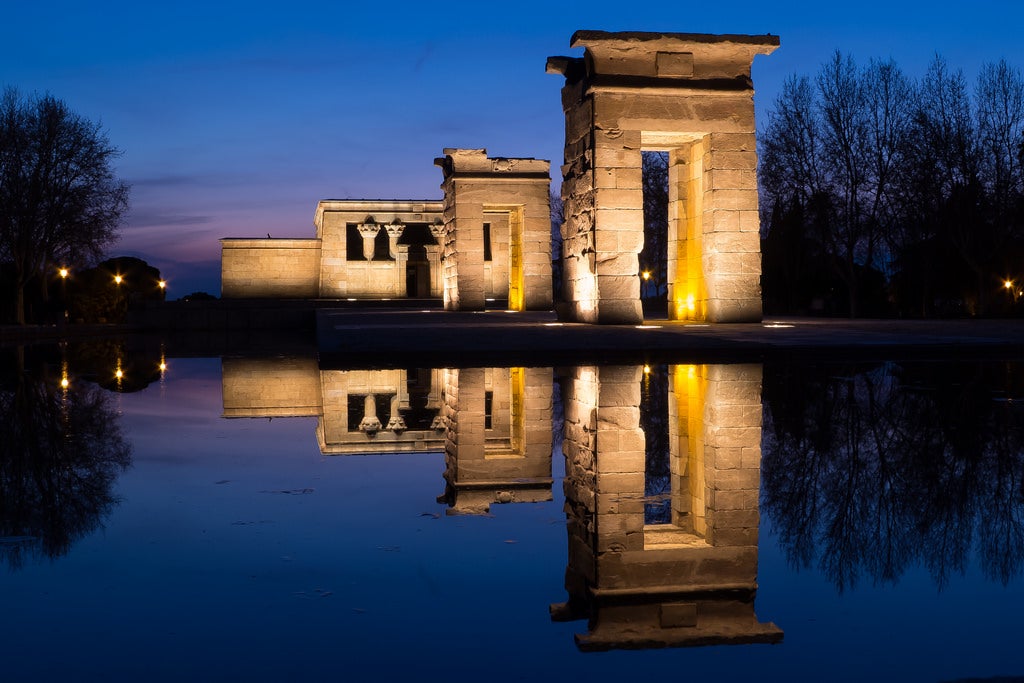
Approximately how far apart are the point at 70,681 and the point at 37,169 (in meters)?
35.9

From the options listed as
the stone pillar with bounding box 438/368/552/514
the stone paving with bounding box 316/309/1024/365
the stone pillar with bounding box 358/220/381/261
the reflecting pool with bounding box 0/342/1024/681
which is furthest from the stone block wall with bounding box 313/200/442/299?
the reflecting pool with bounding box 0/342/1024/681

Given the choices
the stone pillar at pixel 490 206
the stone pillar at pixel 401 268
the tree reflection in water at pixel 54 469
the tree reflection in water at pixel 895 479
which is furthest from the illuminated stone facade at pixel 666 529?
the stone pillar at pixel 401 268

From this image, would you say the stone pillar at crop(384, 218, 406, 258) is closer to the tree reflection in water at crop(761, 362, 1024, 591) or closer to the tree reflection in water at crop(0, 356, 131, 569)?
the tree reflection in water at crop(0, 356, 131, 569)

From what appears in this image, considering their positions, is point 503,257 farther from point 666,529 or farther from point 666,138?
point 666,529

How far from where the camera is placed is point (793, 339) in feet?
48.3

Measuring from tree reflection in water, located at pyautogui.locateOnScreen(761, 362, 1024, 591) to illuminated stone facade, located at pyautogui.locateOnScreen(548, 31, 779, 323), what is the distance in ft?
32.7

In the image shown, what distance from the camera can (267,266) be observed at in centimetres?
5238

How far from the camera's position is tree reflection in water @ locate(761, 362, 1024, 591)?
11.9ft

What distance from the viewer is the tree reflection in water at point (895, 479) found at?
3629 mm

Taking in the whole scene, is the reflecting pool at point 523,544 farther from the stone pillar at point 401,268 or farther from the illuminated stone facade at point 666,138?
the stone pillar at point 401,268

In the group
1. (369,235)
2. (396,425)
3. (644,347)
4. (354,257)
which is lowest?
(396,425)

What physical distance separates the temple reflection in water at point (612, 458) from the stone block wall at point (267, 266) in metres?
41.0

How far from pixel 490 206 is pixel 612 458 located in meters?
28.8

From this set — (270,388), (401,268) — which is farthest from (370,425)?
(401,268)
